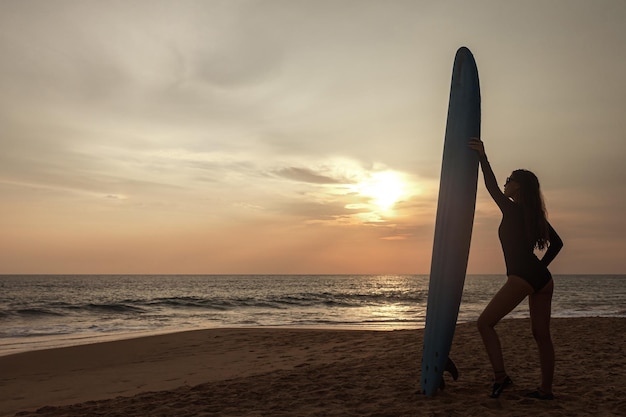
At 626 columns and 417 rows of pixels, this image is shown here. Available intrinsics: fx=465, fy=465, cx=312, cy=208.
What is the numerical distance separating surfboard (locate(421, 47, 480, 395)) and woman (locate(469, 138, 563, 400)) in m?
0.32

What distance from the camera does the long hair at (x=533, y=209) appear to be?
3822mm

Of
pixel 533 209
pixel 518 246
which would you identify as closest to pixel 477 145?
pixel 533 209

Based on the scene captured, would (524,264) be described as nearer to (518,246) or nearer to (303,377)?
(518,246)

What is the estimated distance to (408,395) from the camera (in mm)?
4348

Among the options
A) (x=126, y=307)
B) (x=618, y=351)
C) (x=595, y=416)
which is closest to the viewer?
(x=595, y=416)

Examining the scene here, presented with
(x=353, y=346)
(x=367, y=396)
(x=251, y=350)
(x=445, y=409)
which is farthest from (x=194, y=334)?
(x=445, y=409)

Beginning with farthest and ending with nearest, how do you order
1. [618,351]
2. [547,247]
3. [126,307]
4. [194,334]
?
[126,307], [194,334], [618,351], [547,247]

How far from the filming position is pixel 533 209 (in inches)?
151

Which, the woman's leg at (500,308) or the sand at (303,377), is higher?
the woman's leg at (500,308)

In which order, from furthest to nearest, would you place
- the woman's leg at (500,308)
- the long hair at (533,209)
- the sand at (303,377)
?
the sand at (303,377), the long hair at (533,209), the woman's leg at (500,308)

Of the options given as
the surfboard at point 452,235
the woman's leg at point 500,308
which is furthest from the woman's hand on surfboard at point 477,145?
the woman's leg at point 500,308

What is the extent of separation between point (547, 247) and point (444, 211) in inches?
36.1

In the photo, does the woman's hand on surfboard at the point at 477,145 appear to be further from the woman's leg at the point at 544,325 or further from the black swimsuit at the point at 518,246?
the woman's leg at the point at 544,325

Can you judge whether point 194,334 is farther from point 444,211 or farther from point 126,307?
point 126,307
